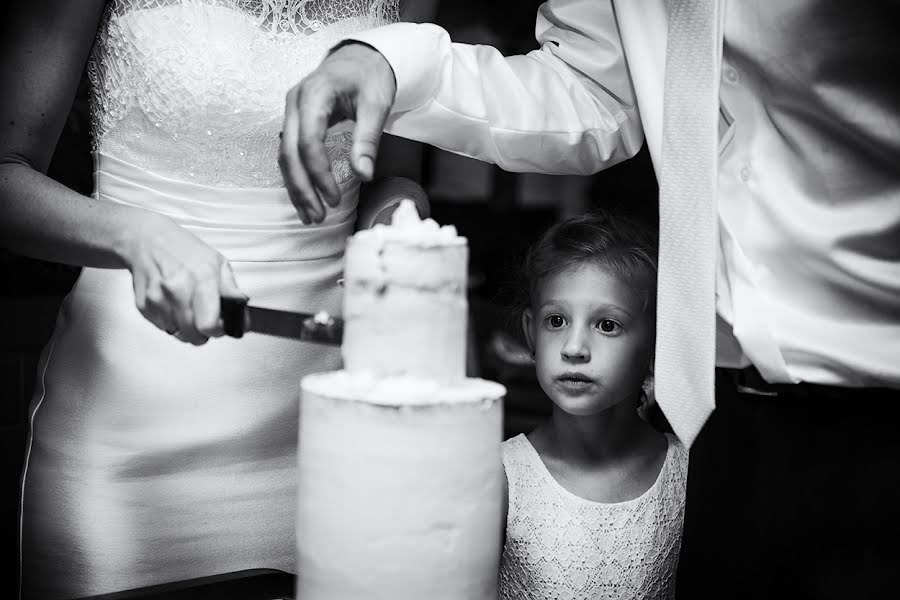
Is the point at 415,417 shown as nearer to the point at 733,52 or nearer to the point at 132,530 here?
the point at 733,52

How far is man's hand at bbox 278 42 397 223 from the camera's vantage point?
109 centimetres

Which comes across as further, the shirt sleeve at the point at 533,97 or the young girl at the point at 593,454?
the young girl at the point at 593,454

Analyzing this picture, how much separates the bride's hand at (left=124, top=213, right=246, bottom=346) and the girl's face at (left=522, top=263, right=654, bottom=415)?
755 mm

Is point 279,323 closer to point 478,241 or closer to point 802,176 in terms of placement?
point 802,176

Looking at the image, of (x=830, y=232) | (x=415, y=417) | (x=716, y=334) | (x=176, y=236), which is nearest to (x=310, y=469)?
(x=415, y=417)

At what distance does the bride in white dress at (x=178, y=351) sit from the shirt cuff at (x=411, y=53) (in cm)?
36

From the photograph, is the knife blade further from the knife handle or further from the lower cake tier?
the lower cake tier

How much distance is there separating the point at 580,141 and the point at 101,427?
1.01 meters

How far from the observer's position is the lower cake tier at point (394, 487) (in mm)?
970

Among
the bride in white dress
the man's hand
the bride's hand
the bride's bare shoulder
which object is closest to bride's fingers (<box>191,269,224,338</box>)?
the bride's hand

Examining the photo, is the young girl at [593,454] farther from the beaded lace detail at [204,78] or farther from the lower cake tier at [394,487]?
the lower cake tier at [394,487]

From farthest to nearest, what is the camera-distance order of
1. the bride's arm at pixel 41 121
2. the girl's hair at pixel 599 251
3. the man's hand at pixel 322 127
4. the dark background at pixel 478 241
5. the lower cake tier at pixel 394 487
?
the dark background at pixel 478 241, the girl's hair at pixel 599 251, the bride's arm at pixel 41 121, the man's hand at pixel 322 127, the lower cake tier at pixel 394 487

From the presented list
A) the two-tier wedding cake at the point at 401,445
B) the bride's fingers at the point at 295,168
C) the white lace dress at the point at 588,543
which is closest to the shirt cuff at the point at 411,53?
the bride's fingers at the point at 295,168

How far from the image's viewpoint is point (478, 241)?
565 cm
